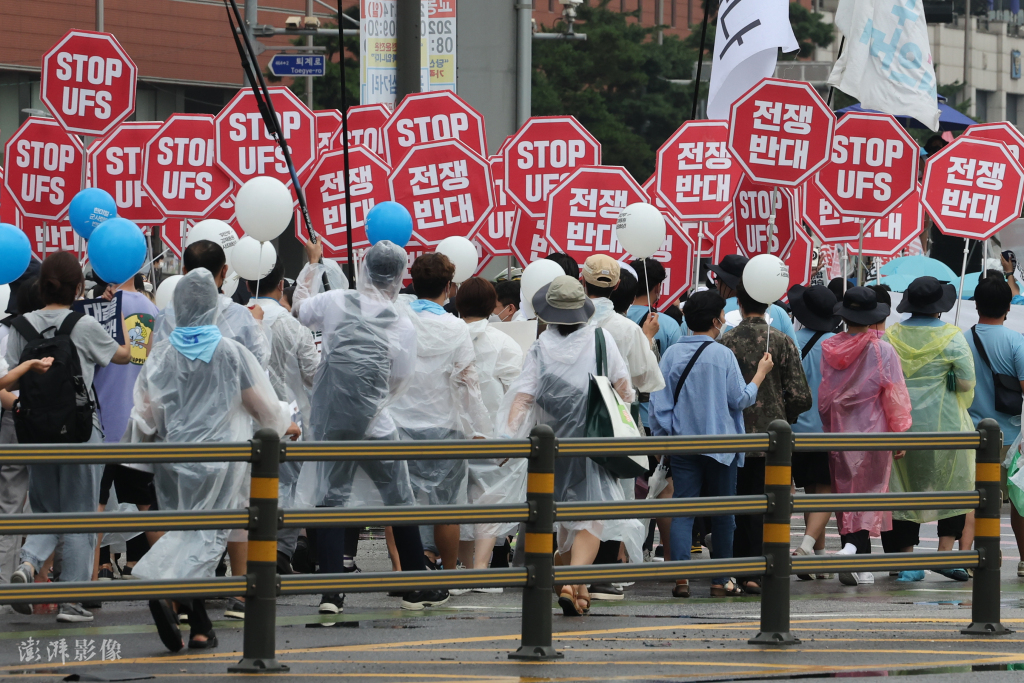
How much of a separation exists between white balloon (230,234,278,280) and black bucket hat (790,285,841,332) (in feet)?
11.0

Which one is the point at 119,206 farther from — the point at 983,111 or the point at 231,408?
the point at 983,111

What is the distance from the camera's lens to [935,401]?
33.0 feet

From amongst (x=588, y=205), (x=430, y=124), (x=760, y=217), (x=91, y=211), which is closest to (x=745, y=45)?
(x=760, y=217)

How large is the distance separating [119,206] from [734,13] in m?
5.60

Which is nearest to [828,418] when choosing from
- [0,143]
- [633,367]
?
[633,367]

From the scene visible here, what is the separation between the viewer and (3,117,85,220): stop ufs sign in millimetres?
14000

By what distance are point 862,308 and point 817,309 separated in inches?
20.4

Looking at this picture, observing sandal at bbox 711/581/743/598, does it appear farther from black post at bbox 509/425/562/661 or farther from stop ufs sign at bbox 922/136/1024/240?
stop ufs sign at bbox 922/136/1024/240

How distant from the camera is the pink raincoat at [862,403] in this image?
9.75 metres

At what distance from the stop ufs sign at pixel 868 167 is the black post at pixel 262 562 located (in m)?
8.31

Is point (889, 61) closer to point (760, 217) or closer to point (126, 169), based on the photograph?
point (760, 217)

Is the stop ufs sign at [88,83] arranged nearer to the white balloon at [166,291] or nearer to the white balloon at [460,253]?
the white balloon at [460,253]

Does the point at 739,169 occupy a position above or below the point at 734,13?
below

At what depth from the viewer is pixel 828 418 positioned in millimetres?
10195
